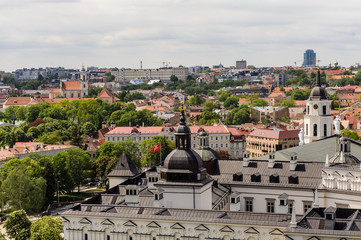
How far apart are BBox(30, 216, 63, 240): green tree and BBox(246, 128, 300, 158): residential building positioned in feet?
243

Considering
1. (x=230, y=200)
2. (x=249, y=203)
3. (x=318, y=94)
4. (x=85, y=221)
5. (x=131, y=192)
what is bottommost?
(x=249, y=203)

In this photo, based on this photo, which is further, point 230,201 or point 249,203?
point 249,203

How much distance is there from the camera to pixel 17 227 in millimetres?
60062

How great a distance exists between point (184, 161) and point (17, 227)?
21.1 metres

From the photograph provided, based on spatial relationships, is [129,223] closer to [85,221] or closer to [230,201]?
[85,221]

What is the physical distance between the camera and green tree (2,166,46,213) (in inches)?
2859

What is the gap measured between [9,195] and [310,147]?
120ft

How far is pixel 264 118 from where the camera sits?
179875 millimetres

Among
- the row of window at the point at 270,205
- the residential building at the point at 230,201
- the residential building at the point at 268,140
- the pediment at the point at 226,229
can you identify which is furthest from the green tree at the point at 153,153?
the pediment at the point at 226,229

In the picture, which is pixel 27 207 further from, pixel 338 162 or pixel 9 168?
pixel 338 162

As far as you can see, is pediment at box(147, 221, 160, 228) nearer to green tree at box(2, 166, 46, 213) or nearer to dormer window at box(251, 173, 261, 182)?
dormer window at box(251, 173, 261, 182)

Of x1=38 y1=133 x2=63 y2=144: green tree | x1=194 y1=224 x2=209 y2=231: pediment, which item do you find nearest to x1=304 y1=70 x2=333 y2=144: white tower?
x1=194 y1=224 x2=209 y2=231: pediment

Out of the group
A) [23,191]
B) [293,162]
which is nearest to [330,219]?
[293,162]

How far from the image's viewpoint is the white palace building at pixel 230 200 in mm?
42062
